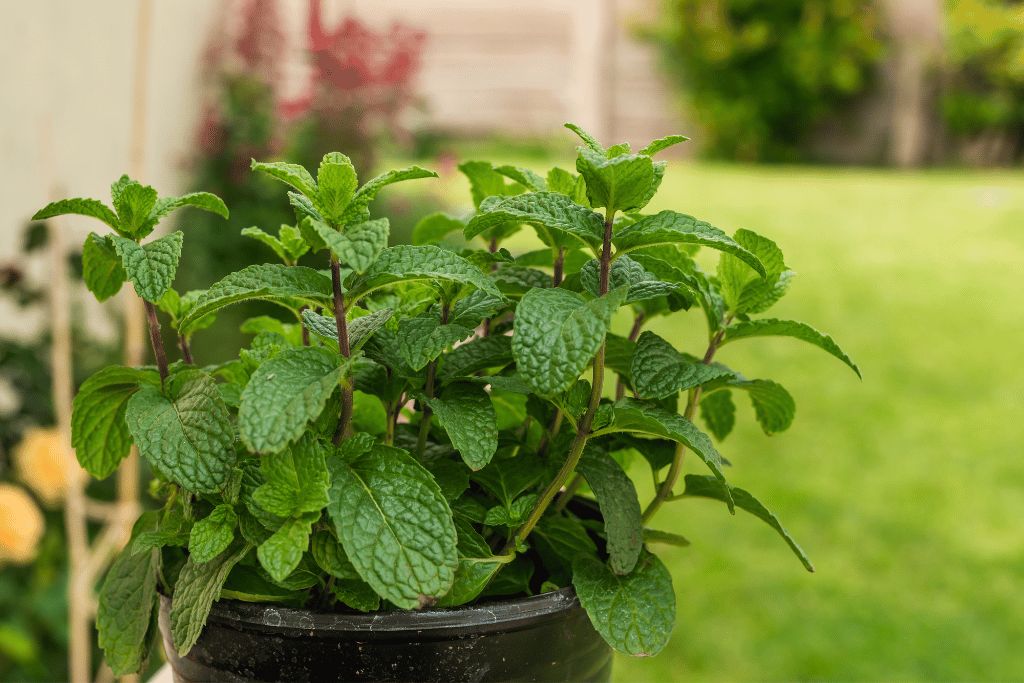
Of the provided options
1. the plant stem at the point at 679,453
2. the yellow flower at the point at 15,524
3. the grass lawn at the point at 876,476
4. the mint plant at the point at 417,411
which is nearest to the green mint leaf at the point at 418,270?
the mint plant at the point at 417,411

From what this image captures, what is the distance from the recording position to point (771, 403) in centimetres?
67

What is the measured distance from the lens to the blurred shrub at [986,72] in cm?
528

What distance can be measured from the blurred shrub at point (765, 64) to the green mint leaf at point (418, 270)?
19.2 ft

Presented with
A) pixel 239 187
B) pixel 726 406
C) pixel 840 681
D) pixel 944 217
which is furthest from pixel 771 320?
pixel 944 217

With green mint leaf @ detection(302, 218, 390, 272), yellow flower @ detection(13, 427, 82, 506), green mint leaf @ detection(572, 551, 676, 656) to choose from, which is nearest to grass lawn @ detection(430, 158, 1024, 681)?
yellow flower @ detection(13, 427, 82, 506)

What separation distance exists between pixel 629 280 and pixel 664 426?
0.11 metres

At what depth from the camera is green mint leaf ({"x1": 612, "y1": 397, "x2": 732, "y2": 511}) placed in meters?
0.52

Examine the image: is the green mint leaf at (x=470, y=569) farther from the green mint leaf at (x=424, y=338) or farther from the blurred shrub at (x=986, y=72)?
the blurred shrub at (x=986, y=72)

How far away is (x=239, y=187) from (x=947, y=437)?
8.43ft

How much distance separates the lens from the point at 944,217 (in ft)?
14.3

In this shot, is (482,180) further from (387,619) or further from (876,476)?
(876,476)

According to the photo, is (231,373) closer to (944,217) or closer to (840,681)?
(840,681)

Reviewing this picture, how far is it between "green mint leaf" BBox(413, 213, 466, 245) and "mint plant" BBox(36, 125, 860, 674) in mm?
64

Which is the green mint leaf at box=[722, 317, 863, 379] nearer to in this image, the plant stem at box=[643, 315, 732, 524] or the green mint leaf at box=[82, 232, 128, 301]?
the plant stem at box=[643, 315, 732, 524]
